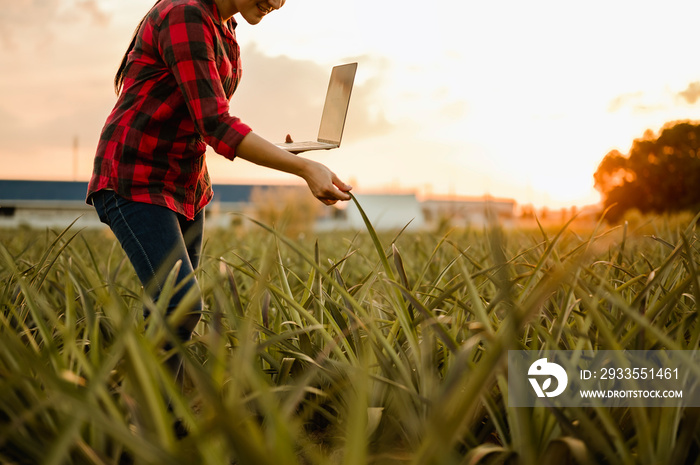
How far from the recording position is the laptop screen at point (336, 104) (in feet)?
5.41

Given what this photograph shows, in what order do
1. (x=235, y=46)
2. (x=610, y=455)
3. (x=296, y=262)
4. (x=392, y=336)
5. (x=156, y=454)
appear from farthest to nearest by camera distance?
(x=296, y=262) → (x=235, y=46) → (x=392, y=336) → (x=610, y=455) → (x=156, y=454)

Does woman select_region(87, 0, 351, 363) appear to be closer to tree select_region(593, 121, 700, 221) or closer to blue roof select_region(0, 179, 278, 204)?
tree select_region(593, 121, 700, 221)

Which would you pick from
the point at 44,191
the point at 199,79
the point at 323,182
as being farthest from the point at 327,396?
the point at 44,191

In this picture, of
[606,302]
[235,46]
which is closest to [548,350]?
[606,302]

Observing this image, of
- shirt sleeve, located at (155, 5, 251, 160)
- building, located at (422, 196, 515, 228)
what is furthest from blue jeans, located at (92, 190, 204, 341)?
building, located at (422, 196, 515, 228)

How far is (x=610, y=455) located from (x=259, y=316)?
97 cm

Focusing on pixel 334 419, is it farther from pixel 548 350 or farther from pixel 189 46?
pixel 189 46

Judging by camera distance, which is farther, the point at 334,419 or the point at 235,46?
the point at 235,46

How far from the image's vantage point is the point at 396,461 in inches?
32.3

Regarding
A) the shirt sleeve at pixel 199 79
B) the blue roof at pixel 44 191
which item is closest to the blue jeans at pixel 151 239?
the shirt sleeve at pixel 199 79

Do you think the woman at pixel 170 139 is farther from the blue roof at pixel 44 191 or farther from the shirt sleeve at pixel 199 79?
the blue roof at pixel 44 191

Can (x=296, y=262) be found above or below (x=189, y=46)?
below

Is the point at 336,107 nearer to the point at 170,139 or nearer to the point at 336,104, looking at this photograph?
the point at 336,104

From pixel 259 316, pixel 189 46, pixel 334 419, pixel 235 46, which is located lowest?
pixel 334 419
